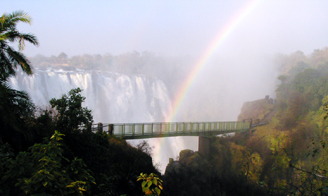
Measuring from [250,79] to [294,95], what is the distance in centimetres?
3419

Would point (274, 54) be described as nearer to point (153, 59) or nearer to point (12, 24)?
point (153, 59)

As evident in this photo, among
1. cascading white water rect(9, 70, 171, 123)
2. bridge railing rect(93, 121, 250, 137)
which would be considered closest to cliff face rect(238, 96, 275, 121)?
bridge railing rect(93, 121, 250, 137)

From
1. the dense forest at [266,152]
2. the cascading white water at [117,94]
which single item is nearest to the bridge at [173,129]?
the dense forest at [266,152]

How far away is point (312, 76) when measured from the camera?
37406 mm

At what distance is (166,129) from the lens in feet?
65.4

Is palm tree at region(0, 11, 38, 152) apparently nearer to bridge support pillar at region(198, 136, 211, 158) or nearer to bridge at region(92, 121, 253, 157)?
bridge at region(92, 121, 253, 157)

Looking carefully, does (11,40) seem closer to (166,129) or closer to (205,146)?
(166,129)

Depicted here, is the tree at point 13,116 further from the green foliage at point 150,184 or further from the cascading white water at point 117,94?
the cascading white water at point 117,94

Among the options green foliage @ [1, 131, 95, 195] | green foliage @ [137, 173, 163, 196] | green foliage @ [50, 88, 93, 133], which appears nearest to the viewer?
green foliage @ [1, 131, 95, 195]

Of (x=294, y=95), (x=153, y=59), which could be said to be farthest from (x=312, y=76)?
(x=153, y=59)

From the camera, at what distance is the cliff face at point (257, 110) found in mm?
37984

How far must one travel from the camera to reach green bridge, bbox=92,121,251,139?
16159 millimetres

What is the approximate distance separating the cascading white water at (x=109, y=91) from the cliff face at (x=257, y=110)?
21777 mm

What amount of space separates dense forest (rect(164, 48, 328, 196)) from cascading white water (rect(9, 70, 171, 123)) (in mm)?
22913
